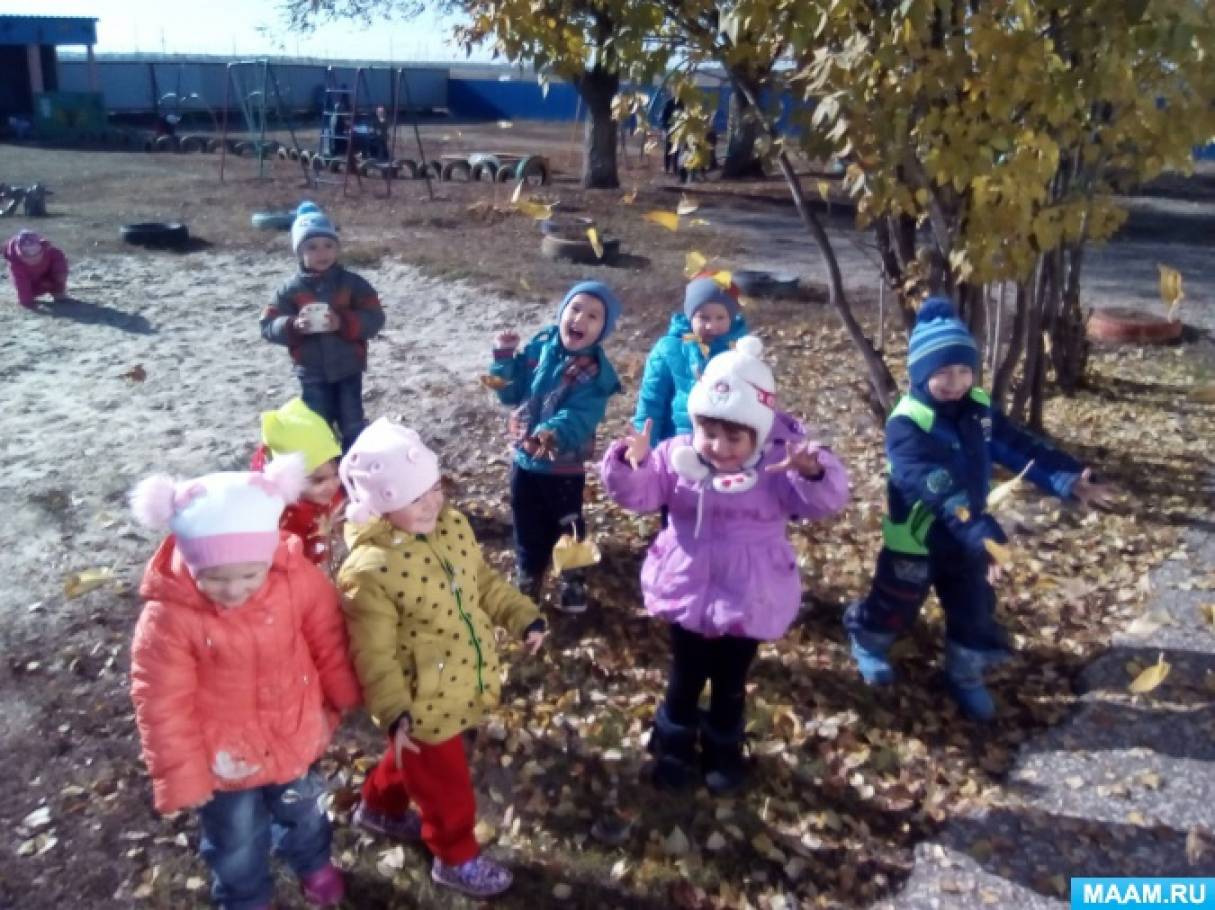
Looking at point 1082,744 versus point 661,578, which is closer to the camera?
point 661,578

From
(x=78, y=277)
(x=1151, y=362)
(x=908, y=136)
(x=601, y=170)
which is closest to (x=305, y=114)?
(x=601, y=170)

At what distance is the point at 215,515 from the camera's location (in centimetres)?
250

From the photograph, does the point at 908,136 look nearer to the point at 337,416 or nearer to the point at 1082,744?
the point at 1082,744

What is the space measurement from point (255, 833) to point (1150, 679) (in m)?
3.05

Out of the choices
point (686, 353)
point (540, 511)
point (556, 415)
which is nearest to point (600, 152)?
point (686, 353)

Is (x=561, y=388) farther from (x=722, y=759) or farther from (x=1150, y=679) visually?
(x=1150, y=679)

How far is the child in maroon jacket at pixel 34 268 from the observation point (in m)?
10.1

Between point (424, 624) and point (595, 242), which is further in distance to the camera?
point (595, 242)

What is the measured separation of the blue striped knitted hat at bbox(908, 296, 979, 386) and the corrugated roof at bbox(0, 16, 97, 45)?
112 feet

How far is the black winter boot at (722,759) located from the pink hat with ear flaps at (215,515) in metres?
1.65

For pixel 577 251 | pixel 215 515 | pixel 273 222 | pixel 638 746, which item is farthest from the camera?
pixel 273 222

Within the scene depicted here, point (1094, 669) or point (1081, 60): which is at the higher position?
point (1081, 60)

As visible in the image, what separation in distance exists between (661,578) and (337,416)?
2.69 metres

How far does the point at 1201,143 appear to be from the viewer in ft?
16.0
